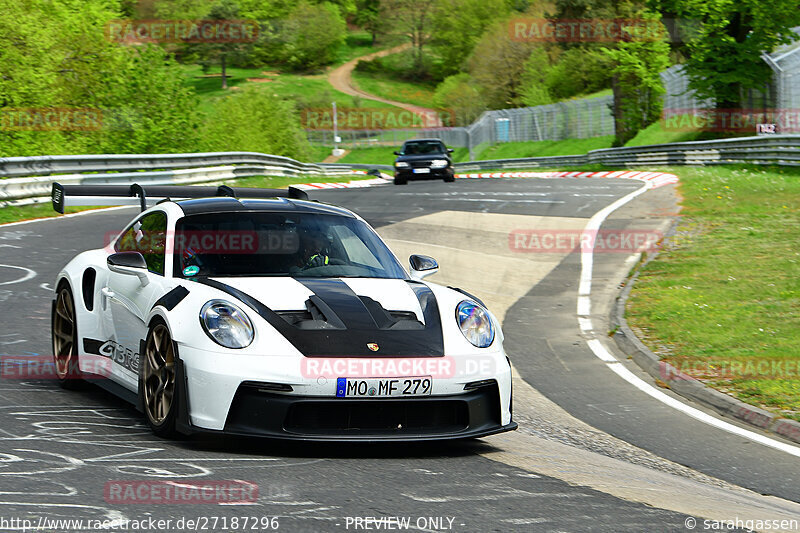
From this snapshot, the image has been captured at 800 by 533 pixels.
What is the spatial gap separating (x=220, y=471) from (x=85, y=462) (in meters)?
0.69

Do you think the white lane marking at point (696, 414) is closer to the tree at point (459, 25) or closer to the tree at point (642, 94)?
the tree at point (642, 94)

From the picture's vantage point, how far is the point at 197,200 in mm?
7234

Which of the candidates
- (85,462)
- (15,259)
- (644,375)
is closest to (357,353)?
(85,462)

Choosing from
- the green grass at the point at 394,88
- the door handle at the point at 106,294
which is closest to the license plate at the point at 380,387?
the door handle at the point at 106,294

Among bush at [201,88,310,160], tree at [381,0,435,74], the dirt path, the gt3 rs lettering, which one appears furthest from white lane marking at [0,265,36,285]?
tree at [381,0,435,74]

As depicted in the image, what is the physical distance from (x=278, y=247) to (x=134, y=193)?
168 cm

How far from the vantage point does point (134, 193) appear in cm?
789

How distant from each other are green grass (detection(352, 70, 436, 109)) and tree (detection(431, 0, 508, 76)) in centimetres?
494

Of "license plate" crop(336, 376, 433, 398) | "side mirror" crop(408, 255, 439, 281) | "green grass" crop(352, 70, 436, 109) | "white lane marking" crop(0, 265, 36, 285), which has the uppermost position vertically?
"green grass" crop(352, 70, 436, 109)

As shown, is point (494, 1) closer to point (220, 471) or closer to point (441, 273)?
point (441, 273)

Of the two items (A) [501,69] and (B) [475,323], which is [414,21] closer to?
(A) [501,69]

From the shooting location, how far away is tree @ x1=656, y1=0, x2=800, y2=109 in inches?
1706

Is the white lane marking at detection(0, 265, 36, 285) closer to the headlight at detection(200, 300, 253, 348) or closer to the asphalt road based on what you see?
the asphalt road

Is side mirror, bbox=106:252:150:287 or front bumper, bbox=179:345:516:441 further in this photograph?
side mirror, bbox=106:252:150:287
